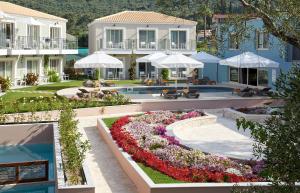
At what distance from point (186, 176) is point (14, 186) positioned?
4885 mm

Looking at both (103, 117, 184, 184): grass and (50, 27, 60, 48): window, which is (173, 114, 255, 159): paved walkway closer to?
(103, 117, 184, 184): grass

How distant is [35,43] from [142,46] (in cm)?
1237

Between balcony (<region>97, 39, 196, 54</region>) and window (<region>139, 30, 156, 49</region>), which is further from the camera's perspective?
window (<region>139, 30, 156, 49</region>)

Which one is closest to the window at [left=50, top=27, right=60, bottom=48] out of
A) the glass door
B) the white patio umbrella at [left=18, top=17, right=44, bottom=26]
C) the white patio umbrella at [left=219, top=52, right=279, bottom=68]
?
the white patio umbrella at [left=18, top=17, right=44, bottom=26]

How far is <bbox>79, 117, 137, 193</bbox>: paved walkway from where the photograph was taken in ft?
35.2

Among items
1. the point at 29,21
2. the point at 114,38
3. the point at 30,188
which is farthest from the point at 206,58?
the point at 30,188

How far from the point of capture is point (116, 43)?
45438 millimetres

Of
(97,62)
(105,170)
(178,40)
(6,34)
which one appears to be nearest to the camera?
(105,170)

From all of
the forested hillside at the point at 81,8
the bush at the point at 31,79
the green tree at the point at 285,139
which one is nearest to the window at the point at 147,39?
the bush at the point at 31,79

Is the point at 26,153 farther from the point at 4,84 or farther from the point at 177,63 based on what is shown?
the point at 4,84

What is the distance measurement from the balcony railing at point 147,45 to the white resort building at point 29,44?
342cm

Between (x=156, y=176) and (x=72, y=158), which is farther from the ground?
(x=72, y=158)

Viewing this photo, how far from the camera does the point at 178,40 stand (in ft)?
156

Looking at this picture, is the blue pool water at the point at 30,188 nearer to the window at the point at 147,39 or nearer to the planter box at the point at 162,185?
the planter box at the point at 162,185
